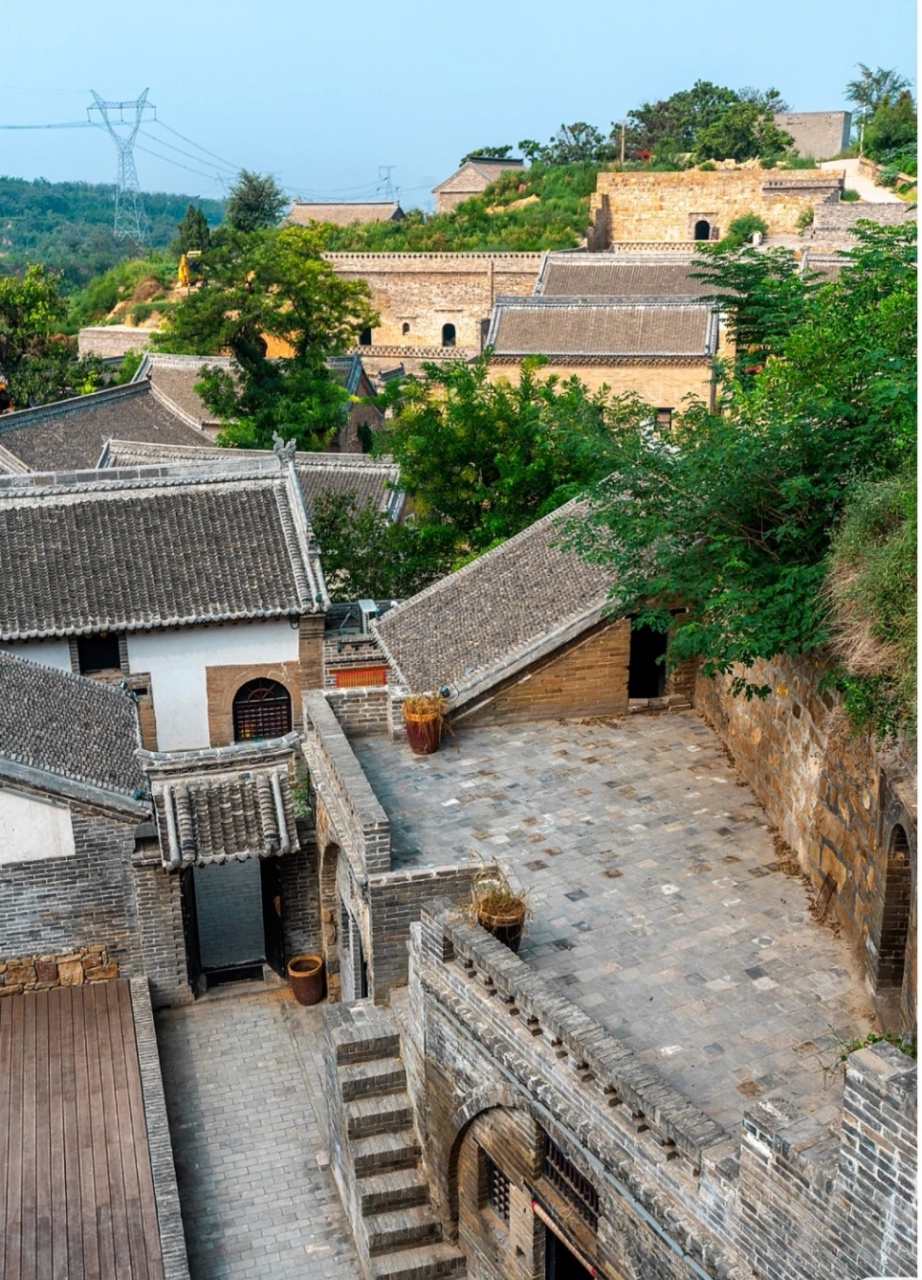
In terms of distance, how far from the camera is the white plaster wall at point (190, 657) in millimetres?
23594

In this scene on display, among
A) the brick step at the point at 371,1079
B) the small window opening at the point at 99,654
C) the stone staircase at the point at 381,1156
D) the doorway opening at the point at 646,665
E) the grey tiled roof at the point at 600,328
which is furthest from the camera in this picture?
the grey tiled roof at the point at 600,328

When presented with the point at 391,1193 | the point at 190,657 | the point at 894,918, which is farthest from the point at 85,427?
the point at 894,918

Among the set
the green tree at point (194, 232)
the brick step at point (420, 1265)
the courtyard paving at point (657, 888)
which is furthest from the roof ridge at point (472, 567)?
the green tree at point (194, 232)

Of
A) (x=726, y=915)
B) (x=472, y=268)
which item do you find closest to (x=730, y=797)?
(x=726, y=915)

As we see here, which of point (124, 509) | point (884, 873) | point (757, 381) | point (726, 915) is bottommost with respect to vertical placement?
point (726, 915)

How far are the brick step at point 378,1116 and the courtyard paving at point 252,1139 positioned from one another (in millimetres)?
1430

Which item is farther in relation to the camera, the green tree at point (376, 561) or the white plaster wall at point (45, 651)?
the green tree at point (376, 561)

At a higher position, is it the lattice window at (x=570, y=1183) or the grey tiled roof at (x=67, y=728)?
the grey tiled roof at (x=67, y=728)

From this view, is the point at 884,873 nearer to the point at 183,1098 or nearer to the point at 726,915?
the point at 726,915

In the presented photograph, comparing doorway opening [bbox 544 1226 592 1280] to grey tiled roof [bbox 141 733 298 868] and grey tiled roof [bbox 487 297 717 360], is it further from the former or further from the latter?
grey tiled roof [bbox 487 297 717 360]

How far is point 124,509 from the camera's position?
25125 mm

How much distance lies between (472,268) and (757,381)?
49344mm

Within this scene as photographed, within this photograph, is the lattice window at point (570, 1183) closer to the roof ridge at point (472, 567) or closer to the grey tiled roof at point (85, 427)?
the roof ridge at point (472, 567)

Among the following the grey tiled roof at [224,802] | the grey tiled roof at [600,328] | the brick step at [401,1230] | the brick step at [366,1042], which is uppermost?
the grey tiled roof at [600,328]
